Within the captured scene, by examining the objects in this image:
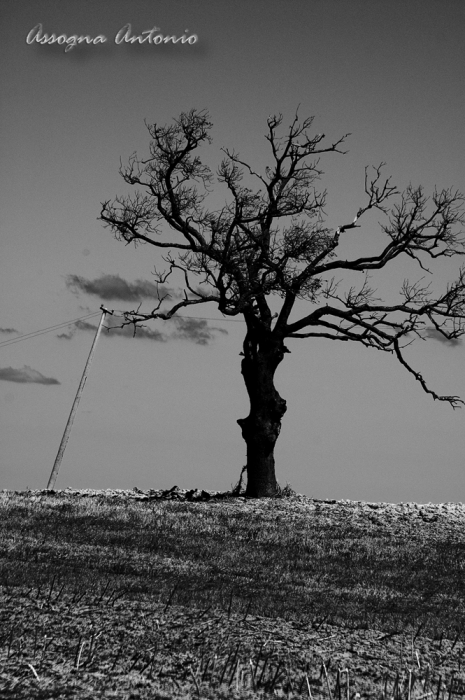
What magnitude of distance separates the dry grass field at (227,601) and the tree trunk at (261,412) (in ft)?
7.15

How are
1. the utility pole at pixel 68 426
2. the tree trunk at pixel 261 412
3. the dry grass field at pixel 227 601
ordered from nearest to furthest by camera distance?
the dry grass field at pixel 227 601 → the tree trunk at pixel 261 412 → the utility pole at pixel 68 426

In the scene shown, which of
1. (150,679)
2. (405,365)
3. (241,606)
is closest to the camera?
(150,679)

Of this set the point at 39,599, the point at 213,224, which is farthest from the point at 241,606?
the point at 213,224

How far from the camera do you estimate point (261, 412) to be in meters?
21.9

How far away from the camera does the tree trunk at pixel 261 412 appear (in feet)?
71.9

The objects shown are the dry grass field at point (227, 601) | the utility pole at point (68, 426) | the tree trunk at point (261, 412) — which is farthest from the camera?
the utility pole at point (68, 426)

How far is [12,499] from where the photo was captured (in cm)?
2047

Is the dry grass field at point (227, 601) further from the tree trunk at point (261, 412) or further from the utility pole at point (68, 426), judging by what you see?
the utility pole at point (68, 426)

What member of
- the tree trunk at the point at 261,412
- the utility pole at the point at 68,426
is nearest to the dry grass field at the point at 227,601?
the tree trunk at the point at 261,412

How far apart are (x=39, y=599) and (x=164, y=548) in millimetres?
6804

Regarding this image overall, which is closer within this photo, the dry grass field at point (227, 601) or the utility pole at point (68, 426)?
the dry grass field at point (227, 601)

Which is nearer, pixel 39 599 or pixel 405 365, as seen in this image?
pixel 39 599

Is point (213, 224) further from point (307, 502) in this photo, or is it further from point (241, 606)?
point (241, 606)

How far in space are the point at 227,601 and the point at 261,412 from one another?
13486 mm
